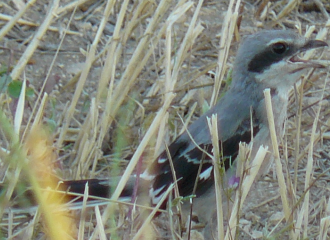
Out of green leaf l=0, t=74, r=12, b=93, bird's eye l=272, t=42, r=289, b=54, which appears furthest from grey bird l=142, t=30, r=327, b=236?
green leaf l=0, t=74, r=12, b=93

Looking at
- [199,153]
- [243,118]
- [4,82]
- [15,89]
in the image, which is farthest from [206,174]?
[4,82]

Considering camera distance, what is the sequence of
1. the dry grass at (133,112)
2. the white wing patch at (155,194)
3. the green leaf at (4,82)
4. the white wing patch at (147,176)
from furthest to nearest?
the green leaf at (4,82) < the white wing patch at (147,176) < the white wing patch at (155,194) < the dry grass at (133,112)

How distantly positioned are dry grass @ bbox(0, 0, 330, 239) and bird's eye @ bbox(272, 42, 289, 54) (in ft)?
0.85

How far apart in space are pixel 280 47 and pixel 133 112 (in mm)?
1111

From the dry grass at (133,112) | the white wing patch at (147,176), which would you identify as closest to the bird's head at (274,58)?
the dry grass at (133,112)

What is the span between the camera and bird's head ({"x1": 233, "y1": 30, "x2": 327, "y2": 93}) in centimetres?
401

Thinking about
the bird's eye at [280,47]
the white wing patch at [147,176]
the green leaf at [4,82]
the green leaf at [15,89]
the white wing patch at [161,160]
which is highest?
the bird's eye at [280,47]

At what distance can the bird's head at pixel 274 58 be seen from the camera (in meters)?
4.01

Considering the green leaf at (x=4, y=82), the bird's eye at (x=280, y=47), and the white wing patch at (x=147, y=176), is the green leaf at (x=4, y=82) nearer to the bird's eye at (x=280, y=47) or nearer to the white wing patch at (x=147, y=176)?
the white wing patch at (x=147, y=176)

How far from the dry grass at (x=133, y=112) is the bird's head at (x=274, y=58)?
14 cm

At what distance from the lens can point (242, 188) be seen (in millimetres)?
3043

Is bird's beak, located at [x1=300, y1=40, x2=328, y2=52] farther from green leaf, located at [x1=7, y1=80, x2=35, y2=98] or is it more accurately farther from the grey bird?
green leaf, located at [x1=7, y1=80, x2=35, y2=98]

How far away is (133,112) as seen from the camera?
4.64 m

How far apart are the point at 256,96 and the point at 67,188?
3.89 ft
